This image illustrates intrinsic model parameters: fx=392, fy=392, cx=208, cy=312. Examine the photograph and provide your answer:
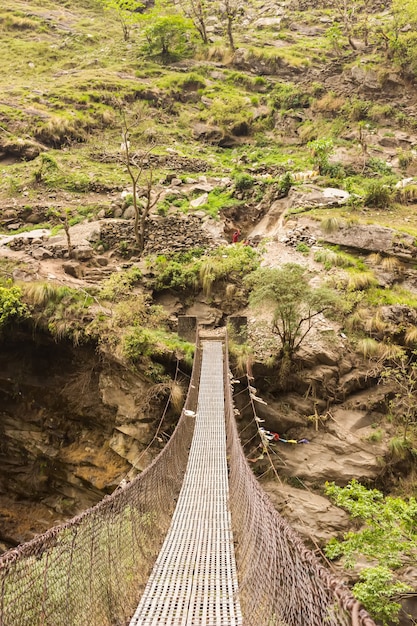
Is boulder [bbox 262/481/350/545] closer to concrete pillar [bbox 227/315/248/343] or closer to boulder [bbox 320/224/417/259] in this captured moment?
concrete pillar [bbox 227/315/248/343]

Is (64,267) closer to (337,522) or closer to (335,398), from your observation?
(335,398)

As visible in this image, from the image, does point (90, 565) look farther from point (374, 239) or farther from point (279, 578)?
point (374, 239)

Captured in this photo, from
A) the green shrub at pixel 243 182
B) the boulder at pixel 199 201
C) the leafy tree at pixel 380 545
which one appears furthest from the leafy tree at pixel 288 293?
the green shrub at pixel 243 182

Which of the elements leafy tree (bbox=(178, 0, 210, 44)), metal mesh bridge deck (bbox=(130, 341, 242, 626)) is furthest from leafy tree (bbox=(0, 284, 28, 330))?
leafy tree (bbox=(178, 0, 210, 44))

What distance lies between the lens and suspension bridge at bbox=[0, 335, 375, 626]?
217 centimetres

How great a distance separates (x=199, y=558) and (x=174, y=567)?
252 millimetres

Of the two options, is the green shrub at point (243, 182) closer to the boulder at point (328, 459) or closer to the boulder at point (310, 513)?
the boulder at point (328, 459)

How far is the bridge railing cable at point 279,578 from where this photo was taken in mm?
1806

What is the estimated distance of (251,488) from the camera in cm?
359

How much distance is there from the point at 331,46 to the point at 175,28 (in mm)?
8659

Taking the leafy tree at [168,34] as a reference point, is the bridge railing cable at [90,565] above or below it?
below

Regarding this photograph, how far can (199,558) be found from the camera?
11.4 ft

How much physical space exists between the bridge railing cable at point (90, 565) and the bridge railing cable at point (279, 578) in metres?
0.86

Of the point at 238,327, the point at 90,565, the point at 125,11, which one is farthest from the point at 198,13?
the point at 90,565
